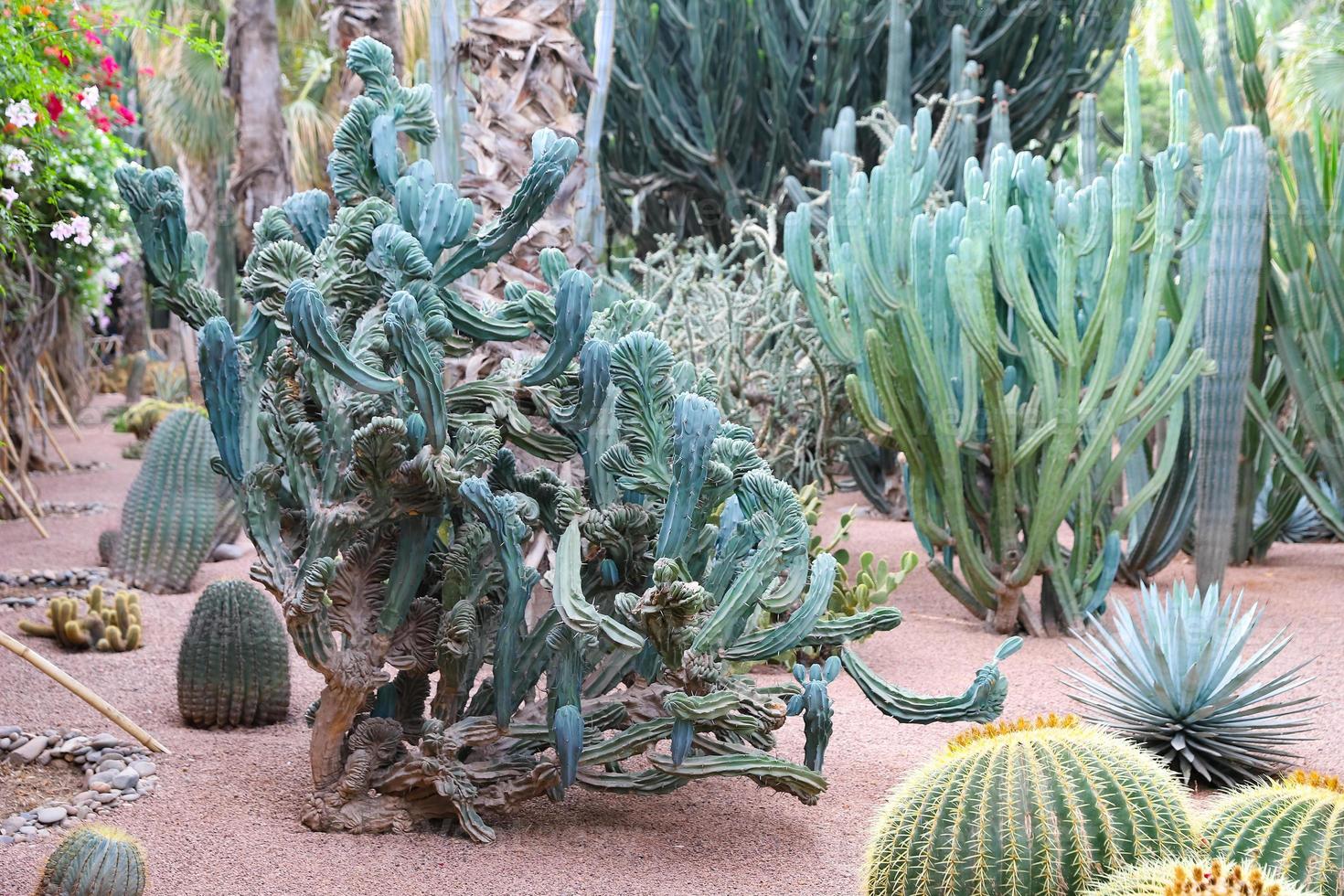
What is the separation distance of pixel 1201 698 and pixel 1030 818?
1656 mm

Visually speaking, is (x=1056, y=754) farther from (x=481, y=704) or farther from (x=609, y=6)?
(x=609, y=6)

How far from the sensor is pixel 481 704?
3340 mm

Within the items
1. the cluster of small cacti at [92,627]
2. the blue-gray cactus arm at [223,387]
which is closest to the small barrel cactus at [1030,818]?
the blue-gray cactus arm at [223,387]

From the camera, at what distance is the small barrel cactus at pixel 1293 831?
2.38m

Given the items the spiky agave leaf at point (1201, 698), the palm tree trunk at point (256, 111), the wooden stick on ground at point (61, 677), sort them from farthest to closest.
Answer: the palm tree trunk at point (256, 111), the spiky agave leaf at point (1201, 698), the wooden stick on ground at point (61, 677)

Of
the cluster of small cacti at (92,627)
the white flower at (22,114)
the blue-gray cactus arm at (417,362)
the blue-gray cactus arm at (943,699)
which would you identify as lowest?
the cluster of small cacti at (92,627)

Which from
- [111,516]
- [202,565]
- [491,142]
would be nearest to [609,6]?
[491,142]

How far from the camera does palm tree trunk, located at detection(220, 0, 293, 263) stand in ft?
29.0

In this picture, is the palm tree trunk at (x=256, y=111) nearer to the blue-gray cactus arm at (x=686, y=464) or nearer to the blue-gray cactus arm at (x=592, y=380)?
the blue-gray cactus arm at (x=592, y=380)

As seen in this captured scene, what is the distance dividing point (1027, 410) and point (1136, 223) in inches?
40.4

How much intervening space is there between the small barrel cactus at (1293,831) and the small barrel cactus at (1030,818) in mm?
100

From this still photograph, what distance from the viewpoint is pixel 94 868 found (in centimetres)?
265

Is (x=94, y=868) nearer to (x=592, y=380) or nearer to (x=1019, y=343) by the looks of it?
(x=592, y=380)

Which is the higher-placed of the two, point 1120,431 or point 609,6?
point 609,6
